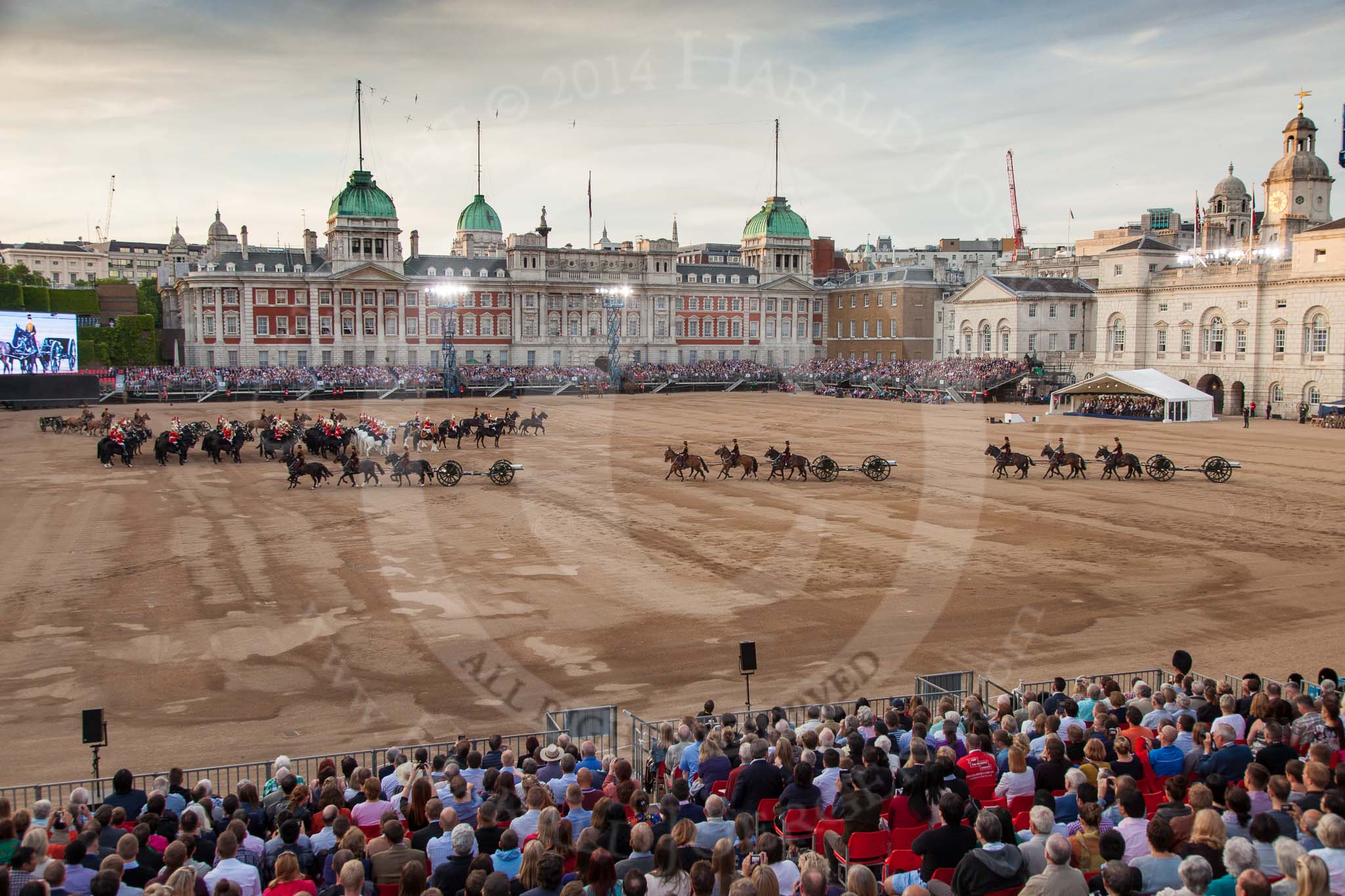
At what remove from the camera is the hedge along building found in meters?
82.1

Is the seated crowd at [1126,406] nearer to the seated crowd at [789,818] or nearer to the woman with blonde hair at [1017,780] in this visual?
the seated crowd at [789,818]

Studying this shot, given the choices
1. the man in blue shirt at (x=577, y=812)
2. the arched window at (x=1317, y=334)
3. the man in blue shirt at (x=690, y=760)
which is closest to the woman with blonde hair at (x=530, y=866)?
the man in blue shirt at (x=577, y=812)

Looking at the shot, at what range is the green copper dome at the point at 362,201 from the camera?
84.1 m

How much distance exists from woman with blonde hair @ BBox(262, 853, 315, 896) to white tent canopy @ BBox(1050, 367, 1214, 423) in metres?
53.7

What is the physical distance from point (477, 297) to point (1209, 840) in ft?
281

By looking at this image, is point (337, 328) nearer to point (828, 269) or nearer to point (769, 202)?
point (769, 202)

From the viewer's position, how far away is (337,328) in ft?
276

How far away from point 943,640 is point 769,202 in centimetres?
9417

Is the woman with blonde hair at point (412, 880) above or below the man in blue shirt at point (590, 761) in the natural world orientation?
above

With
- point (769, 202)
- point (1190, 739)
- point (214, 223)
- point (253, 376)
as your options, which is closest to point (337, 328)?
point (253, 376)

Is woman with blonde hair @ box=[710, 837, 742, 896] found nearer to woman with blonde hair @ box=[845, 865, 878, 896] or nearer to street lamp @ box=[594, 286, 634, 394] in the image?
woman with blonde hair @ box=[845, 865, 878, 896]

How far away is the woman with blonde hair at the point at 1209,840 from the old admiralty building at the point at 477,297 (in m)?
71.2

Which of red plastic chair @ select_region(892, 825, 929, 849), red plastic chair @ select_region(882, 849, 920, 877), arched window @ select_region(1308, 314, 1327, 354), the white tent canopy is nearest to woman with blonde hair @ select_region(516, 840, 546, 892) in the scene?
red plastic chair @ select_region(882, 849, 920, 877)

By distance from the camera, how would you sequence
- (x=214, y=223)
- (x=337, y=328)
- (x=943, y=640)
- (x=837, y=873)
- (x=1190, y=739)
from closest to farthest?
(x=837, y=873) < (x=1190, y=739) < (x=943, y=640) < (x=337, y=328) < (x=214, y=223)
